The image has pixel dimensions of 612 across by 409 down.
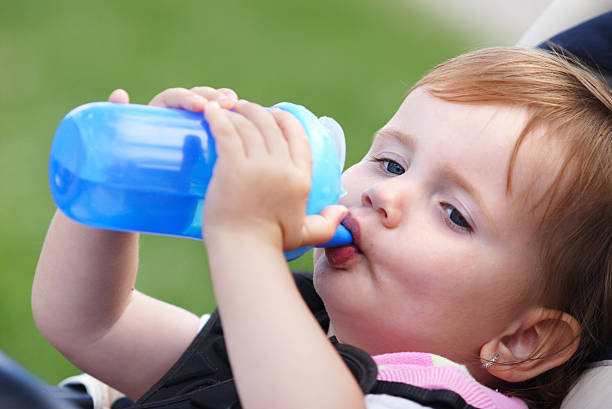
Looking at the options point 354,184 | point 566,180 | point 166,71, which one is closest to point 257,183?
point 354,184

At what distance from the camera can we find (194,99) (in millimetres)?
962

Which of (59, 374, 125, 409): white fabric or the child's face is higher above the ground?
the child's face

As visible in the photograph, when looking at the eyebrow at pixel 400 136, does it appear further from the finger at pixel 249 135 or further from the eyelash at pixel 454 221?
the finger at pixel 249 135

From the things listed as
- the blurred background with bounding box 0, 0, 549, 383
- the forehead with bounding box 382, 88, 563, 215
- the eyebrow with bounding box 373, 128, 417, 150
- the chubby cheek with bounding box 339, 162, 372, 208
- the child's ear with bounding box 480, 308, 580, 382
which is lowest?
the blurred background with bounding box 0, 0, 549, 383

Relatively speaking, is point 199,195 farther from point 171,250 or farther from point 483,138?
point 171,250

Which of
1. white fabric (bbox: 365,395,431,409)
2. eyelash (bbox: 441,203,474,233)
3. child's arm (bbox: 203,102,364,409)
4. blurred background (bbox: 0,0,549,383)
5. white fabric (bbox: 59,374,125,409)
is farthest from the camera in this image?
blurred background (bbox: 0,0,549,383)

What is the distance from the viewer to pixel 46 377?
1.87m

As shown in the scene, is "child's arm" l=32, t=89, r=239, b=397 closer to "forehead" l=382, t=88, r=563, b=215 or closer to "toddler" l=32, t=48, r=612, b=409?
"toddler" l=32, t=48, r=612, b=409

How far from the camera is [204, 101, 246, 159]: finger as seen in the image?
33.7 inches

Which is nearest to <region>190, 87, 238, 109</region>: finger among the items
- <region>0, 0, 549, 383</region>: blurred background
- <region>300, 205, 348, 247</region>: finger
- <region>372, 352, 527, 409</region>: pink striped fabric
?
<region>300, 205, 348, 247</region>: finger

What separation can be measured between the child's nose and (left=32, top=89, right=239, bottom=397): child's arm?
1.08ft

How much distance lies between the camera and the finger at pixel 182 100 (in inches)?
37.8

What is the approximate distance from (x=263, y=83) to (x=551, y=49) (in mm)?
2005

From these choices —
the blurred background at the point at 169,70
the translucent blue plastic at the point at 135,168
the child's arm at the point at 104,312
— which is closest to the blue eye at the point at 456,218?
the translucent blue plastic at the point at 135,168
